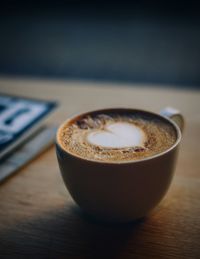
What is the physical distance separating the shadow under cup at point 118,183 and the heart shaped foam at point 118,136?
55 mm

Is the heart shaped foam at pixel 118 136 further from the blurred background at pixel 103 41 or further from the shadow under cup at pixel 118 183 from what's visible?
the blurred background at pixel 103 41

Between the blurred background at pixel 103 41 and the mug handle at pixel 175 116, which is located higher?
the mug handle at pixel 175 116

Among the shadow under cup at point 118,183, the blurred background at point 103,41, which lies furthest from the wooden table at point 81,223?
the blurred background at point 103,41

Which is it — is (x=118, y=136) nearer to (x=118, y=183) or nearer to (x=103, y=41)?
(x=118, y=183)

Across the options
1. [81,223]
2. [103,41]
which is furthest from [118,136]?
[103,41]

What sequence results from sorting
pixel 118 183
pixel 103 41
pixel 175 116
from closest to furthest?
pixel 118 183 → pixel 175 116 → pixel 103 41

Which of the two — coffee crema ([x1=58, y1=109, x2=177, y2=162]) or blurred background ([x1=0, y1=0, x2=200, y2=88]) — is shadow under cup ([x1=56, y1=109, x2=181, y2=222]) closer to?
coffee crema ([x1=58, y1=109, x2=177, y2=162])

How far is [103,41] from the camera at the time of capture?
106 inches

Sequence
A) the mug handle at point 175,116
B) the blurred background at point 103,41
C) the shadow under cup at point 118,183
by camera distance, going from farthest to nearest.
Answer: the blurred background at point 103,41
the mug handle at point 175,116
the shadow under cup at point 118,183

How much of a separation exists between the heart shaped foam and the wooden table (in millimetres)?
94

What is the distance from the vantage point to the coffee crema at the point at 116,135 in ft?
1.58

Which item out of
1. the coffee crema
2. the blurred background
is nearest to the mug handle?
the coffee crema

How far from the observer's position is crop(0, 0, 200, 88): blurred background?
2.23 meters

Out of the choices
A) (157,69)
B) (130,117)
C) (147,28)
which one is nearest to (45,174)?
(130,117)
